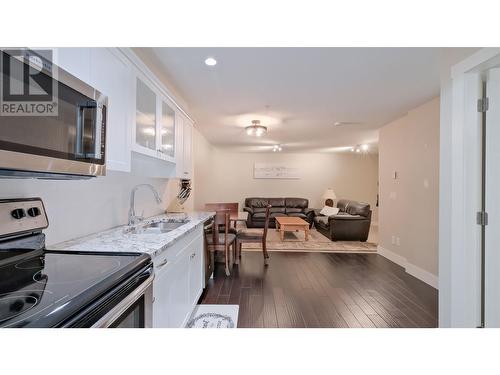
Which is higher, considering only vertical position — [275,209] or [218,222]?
[218,222]

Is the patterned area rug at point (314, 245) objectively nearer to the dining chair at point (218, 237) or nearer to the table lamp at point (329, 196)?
the dining chair at point (218, 237)

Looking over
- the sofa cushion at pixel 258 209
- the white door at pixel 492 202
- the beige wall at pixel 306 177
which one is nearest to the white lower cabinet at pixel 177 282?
the white door at pixel 492 202

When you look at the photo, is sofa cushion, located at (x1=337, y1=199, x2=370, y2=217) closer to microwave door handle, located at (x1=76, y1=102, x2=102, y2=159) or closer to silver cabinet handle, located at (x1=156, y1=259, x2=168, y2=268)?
silver cabinet handle, located at (x1=156, y1=259, x2=168, y2=268)

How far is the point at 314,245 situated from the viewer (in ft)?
16.7

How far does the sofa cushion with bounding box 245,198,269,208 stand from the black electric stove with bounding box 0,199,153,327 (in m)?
6.80

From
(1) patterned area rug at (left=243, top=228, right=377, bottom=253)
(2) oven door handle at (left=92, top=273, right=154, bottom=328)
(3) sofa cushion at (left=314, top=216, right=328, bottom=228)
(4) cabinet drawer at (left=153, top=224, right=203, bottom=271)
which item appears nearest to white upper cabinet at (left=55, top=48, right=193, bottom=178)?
(4) cabinet drawer at (left=153, top=224, right=203, bottom=271)

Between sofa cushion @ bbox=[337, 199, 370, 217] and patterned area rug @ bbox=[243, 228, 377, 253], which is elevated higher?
sofa cushion @ bbox=[337, 199, 370, 217]

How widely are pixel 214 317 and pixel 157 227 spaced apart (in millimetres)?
1064

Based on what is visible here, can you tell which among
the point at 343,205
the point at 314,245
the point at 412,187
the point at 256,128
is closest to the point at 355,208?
the point at 343,205

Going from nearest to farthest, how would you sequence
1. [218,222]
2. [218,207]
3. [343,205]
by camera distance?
[218,222] < [218,207] < [343,205]

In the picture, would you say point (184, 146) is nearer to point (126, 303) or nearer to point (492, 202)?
point (126, 303)

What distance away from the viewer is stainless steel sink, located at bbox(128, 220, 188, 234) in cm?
199
